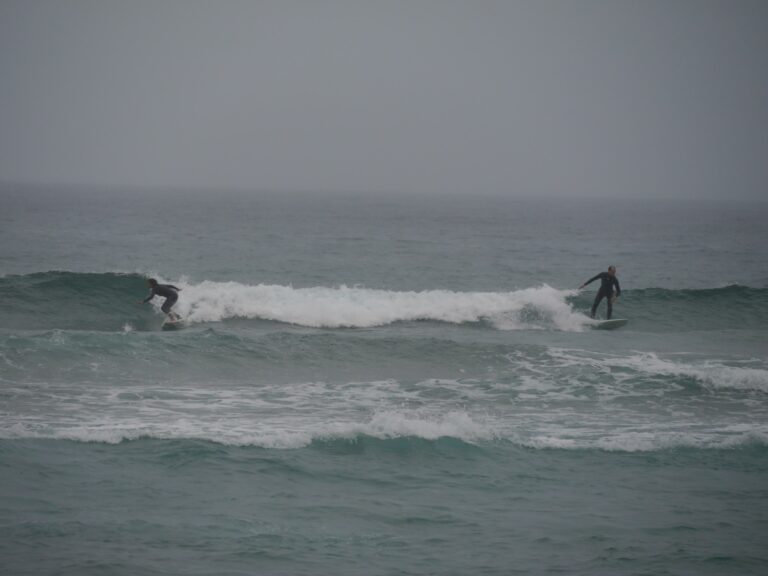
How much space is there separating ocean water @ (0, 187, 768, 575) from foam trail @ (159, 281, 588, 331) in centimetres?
9

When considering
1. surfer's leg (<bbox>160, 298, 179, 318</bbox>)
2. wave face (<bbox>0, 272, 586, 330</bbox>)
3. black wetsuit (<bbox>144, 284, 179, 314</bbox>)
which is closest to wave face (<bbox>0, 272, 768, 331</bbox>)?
wave face (<bbox>0, 272, 586, 330</bbox>)

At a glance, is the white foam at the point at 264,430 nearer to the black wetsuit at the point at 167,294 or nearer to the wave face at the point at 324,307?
the black wetsuit at the point at 167,294

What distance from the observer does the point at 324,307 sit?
24.3m

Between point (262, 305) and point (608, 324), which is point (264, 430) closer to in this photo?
point (262, 305)

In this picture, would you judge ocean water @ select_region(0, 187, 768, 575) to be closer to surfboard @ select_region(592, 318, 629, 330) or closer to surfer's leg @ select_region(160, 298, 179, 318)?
surfboard @ select_region(592, 318, 629, 330)

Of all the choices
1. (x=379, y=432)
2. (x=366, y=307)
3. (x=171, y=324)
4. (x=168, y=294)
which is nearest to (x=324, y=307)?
(x=366, y=307)

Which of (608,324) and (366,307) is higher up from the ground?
(366,307)

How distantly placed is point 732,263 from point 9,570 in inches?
1702

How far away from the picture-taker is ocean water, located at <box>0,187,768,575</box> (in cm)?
845

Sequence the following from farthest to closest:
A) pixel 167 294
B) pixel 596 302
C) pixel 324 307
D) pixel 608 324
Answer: pixel 324 307 < pixel 608 324 < pixel 596 302 < pixel 167 294

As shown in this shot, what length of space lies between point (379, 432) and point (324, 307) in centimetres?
1235

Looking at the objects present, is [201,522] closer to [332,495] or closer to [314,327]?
[332,495]

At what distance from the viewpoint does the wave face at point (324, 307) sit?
23.3 metres

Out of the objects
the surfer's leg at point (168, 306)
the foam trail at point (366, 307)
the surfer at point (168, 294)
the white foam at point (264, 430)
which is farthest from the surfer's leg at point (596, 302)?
the surfer's leg at point (168, 306)
